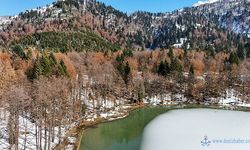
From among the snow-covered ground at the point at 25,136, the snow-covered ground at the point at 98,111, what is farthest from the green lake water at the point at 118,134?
the snow-covered ground at the point at 25,136

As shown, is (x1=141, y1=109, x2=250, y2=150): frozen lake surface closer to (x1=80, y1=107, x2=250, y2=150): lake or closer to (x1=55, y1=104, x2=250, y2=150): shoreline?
(x1=80, y1=107, x2=250, y2=150): lake

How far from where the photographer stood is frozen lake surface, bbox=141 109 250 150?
56.0 metres

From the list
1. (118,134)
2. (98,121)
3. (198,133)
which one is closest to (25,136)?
(118,134)

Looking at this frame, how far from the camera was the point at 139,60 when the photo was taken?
600 ft

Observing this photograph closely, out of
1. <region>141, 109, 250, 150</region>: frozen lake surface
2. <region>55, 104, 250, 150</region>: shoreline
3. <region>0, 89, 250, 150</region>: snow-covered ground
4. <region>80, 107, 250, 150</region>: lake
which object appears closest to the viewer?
<region>141, 109, 250, 150</region>: frozen lake surface

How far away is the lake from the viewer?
57.4 meters

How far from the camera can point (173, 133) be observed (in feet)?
215

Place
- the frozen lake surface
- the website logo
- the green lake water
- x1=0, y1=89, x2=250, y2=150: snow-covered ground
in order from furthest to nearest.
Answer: x1=0, y1=89, x2=250, y2=150: snow-covered ground < the green lake water < the website logo < the frozen lake surface

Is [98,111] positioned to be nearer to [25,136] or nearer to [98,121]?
[98,121]

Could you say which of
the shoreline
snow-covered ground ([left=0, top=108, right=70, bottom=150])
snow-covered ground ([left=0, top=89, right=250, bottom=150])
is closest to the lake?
the shoreline

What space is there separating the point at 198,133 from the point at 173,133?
4.56m

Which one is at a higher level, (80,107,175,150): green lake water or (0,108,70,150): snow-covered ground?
(0,108,70,150): snow-covered ground

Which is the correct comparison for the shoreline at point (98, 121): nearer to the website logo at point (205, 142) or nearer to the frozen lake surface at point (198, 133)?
the frozen lake surface at point (198, 133)

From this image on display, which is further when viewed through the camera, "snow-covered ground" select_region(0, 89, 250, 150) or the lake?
"snow-covered ground" select_region(0, 89, 250, 150)
